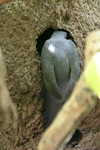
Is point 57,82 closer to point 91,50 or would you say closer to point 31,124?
point 31,124

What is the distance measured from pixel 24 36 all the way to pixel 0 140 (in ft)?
2.73

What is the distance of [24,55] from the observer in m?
1.75

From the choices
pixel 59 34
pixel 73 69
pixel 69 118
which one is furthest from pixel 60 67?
pixel 69 118

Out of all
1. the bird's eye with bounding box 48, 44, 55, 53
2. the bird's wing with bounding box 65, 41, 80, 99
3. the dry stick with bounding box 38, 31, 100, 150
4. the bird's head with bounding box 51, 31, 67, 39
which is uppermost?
the dry stick with bounding box 38, 31, 100, 150

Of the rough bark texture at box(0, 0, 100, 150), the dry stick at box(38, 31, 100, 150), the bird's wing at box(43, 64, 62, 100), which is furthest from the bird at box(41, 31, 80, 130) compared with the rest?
the dry stick at box(38, 31, 100, 150)

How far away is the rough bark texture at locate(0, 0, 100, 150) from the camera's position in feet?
5.65

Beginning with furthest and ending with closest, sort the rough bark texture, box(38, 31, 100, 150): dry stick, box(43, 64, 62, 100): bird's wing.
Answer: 1. the rough bark texture
2. box(43, 64, 62, 100): bird's wing
3. box(38, 31, 100, 150): dry stick

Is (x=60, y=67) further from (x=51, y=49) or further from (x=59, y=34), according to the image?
(x=59, y=34)

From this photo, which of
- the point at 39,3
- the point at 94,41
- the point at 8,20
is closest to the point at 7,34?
the point at 8,20


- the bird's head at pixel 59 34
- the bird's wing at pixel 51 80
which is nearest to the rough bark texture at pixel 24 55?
the bird's head at pixel 59 34

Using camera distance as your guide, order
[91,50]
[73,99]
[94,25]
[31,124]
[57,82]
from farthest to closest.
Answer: [94,25]
[31,124]
[57,82]
[91,50]
[73,99]

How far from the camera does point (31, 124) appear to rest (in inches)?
70.1

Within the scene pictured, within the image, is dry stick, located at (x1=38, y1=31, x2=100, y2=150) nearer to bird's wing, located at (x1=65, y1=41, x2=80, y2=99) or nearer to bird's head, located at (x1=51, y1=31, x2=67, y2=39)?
bird's wing, located at (x1=65, y1=41, x2=80, y2=99)

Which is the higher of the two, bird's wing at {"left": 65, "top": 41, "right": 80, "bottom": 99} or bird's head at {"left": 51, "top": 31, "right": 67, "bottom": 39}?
bird's head at {"left": 51, "top": 31, "right": 67, "bottom": 39}
